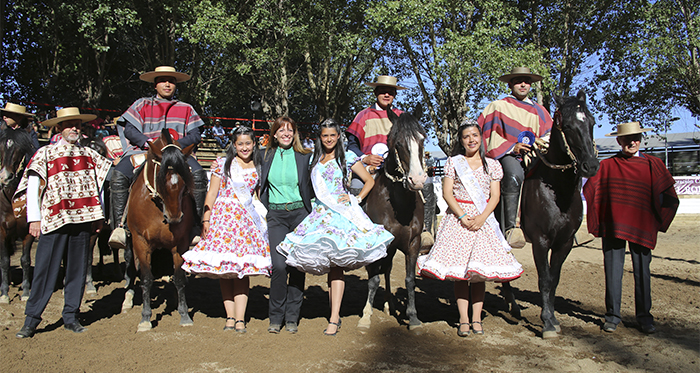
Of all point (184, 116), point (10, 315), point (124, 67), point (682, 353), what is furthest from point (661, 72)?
point (124, 67)

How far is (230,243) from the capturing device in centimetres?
525

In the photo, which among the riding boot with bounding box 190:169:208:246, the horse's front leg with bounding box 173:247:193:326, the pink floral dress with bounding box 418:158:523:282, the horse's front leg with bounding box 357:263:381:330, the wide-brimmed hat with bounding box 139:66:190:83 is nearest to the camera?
the pink floral dress with bounding box 418:158:523:282

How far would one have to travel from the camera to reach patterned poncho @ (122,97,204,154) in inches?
253

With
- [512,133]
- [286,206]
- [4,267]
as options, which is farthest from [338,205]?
[4,267]

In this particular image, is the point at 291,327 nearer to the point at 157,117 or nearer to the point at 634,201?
the point at 157,117

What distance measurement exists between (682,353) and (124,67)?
3060 cm

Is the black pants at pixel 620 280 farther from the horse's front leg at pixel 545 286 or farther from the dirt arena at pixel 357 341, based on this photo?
the horse's front leg at pixel 545 286

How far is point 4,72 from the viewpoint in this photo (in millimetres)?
25172

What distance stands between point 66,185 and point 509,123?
5416mm

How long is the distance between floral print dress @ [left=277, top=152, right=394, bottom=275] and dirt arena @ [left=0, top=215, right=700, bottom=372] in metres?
0.86

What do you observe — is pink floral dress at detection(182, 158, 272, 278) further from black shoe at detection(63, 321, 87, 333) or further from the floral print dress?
black shoe at detection(63, 321, 87, 333)

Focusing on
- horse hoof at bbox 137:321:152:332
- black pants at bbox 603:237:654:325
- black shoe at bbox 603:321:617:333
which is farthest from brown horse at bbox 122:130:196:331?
black pants at bbox 603:237:654:325

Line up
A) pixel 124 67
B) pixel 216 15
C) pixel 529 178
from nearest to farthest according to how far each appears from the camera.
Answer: pixel 529 178
pixel 216 15
pixel 124 67

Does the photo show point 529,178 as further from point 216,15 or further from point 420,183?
point 216,15
